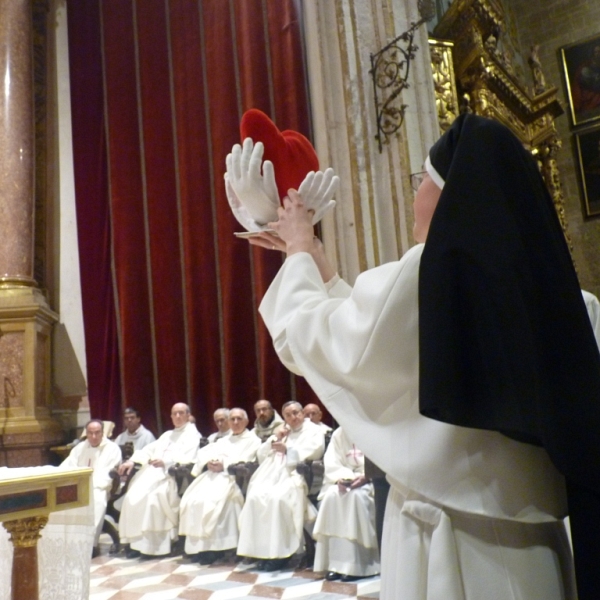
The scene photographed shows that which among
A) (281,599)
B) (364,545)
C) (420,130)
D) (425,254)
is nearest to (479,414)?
(425,254)

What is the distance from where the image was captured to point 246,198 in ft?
Answer: 5.16

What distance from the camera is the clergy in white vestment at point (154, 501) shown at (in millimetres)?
6246

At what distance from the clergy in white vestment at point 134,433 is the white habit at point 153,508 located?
0.58m

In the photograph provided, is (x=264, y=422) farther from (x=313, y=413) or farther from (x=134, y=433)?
(x=134, y=433)

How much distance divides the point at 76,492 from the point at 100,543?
3.80 m

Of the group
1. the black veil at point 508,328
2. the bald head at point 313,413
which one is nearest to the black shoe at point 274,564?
the bald head at point 313,413

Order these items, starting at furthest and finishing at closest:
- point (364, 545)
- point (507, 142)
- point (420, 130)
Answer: point (420, 130) → point (364, 545) → point (507, 142)

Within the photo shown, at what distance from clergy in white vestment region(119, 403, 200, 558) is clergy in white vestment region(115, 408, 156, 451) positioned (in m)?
0.43

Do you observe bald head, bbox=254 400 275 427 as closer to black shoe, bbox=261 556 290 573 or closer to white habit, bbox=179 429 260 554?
white habit, bbox=179 429 260 554

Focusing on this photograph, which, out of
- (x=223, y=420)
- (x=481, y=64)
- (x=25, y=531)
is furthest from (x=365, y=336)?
(x=481, y=64)

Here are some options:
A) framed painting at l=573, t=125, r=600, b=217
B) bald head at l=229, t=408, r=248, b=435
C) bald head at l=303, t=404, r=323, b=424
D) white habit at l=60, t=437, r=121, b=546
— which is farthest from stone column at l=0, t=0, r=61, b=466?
framed painting at l=573, t=125, r=600, b=217

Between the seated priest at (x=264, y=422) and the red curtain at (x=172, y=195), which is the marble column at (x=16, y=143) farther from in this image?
the seated priest at (x=264, y=422)

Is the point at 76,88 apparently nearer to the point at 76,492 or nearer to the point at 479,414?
the point at 76,492

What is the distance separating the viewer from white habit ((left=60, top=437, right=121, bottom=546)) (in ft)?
22.0
